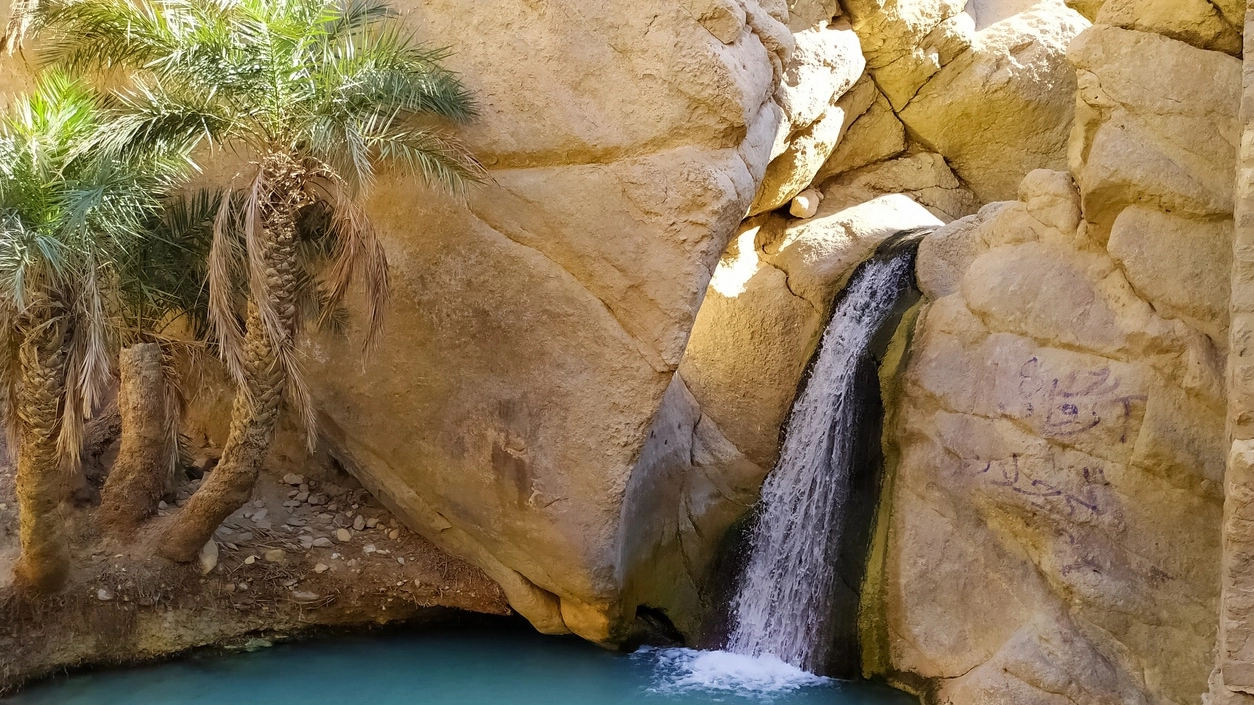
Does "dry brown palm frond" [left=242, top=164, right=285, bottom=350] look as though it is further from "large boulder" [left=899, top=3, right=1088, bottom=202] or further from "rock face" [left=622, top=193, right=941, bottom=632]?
"large boulder" [left=899, top=3, right=1088, bottom=202]

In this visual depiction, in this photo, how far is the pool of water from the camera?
8383 millimetres

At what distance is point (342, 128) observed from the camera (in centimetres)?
759

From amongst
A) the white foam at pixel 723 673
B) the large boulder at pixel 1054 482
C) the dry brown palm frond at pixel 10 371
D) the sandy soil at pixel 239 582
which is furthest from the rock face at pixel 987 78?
the dry brown palm frond at pixel 10 371

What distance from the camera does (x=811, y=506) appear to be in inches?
383

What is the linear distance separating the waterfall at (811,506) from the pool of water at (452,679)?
1.10 feet

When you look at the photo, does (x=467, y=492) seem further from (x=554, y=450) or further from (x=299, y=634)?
(x=299, y=634)

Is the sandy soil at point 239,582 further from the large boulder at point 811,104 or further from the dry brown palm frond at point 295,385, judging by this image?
the large boulder at point 811,104

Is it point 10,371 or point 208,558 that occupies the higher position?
point 10,371

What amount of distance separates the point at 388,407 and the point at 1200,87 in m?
6.68

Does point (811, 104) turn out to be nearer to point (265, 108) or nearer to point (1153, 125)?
point (1153, 125)

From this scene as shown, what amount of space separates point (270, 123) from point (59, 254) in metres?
1.65

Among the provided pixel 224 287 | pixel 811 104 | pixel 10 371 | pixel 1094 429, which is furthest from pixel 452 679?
pixel 811 104

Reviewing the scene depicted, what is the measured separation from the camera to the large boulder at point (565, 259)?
857 cm

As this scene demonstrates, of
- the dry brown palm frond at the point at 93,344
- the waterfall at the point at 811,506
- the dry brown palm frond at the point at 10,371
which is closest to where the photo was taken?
the dry brown palm frond at the point at 93,344
